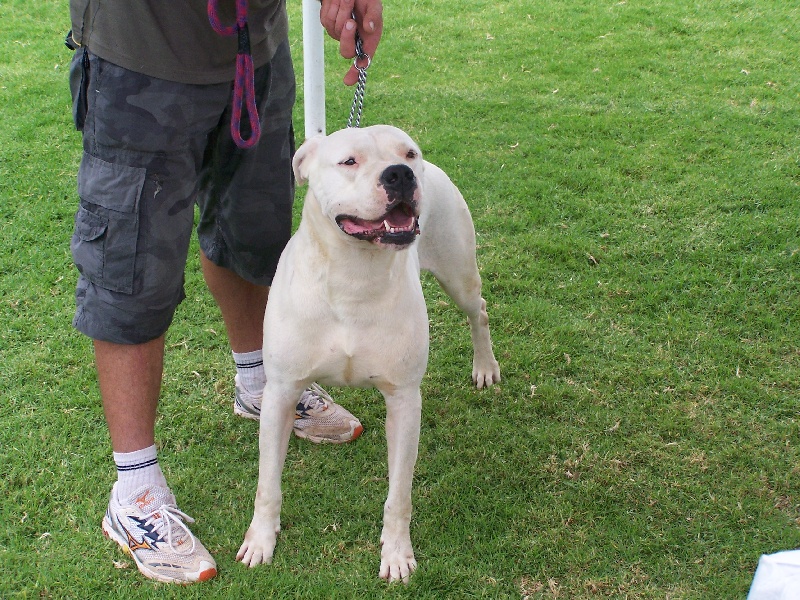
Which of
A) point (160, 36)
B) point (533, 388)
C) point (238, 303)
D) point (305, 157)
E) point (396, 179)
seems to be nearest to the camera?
point (396, 179)

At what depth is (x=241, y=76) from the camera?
9.12 ft

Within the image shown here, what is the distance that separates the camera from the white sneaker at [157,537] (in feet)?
9.62

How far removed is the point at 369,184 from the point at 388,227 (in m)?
0.15

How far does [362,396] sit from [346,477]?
58 cm

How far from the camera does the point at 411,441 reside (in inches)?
116

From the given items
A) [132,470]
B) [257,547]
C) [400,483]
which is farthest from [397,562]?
[132,470]

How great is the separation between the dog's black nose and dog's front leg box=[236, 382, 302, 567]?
890 millimetres

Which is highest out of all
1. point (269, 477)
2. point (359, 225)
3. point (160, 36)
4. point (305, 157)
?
point (160, 36)

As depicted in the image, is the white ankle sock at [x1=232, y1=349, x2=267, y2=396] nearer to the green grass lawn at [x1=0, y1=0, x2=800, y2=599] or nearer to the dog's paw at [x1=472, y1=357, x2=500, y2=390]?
the green grass lawn at [x1=0, y1=0, x2=800, y2=599]

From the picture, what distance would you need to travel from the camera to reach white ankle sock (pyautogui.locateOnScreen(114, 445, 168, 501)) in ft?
10.1

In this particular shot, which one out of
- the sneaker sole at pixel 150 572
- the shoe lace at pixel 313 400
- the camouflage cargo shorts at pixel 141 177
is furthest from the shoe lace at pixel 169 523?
the shoe lace at pixel 313 400

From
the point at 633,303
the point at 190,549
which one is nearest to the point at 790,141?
the point at 633,303

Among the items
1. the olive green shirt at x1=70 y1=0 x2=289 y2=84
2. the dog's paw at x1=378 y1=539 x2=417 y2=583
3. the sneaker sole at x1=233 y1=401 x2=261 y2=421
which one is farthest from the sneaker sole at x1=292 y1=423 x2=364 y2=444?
the olive green shirt at x1=70 y1=0 x2=289 y2=84

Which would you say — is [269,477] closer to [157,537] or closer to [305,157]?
[157,537]
